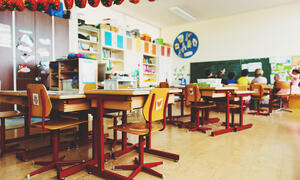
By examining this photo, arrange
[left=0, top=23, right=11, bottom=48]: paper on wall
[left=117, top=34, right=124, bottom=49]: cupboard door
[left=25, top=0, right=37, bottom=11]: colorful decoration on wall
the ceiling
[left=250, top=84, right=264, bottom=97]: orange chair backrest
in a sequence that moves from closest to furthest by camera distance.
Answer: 1. [left=25, top=0, right=37, bottom=11]: colorful decoration on wall
2. [left=0, top=23, right=11, bottom=48]: paper on wall
3. [left=250, top=84, right=264, bottom=97]: orange chair backrest
4. the ceiling
5. [left=117, top=34, right=124, bottom=49]: cupboard door

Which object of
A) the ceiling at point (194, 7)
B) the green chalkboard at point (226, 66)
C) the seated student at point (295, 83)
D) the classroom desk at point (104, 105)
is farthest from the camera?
the green chalkboard at point (226, 66)

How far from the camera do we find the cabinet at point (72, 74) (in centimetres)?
430

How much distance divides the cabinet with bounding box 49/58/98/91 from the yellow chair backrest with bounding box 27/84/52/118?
248 centimetres

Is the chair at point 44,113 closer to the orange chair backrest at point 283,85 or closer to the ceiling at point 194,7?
the ceiling at point 194,7

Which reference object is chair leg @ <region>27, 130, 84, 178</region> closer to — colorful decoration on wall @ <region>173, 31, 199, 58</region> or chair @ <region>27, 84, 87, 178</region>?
chair @ <region>27, 84, 87, 178</region>

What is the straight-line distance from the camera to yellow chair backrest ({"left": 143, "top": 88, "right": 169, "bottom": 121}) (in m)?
1.67

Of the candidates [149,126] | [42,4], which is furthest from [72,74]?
[149,126]

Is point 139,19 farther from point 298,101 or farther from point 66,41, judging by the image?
point 298,101

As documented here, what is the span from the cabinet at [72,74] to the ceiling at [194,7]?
3.08 metres

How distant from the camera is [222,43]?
7969 mm

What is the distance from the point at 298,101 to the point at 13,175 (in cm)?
757

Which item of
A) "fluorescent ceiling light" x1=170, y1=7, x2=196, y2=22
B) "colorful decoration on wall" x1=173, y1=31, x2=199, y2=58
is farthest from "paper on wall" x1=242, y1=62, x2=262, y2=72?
"fluorescent ceiling light" x1=170, y1=7, x2=196, y2=22

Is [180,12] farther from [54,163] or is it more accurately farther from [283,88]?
[54,163]

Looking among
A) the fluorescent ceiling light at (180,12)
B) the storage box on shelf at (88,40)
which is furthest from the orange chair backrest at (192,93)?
the fluorescent ceiling light at (180,12)
